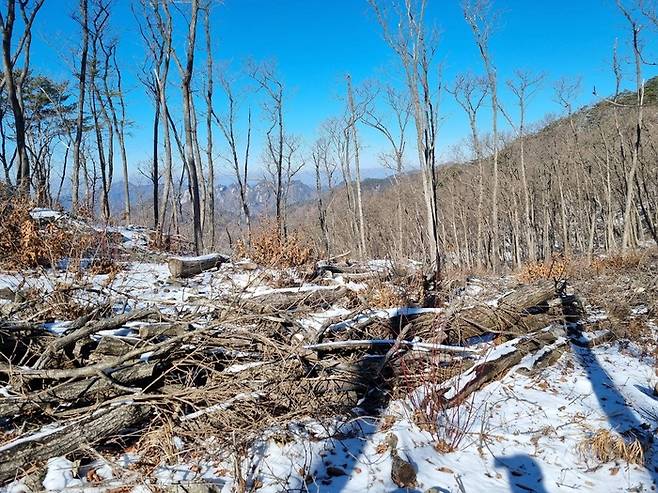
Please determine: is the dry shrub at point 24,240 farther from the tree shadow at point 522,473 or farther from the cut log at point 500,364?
the tree shadow at point 522,473

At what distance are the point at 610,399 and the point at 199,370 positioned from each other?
3.98 m

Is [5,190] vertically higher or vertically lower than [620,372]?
higher

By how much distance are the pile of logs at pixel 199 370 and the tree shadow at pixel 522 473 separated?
67 cm

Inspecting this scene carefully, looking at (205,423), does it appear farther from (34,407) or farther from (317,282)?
(317,282)

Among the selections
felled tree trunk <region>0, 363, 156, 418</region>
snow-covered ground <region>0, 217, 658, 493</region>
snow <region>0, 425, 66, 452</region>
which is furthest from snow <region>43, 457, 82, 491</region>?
felled tree trunk <region>0, 363, 156, 418</region>

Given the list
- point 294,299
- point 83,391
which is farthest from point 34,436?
point 294,299

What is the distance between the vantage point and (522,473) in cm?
294

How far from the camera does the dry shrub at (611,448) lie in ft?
9.79

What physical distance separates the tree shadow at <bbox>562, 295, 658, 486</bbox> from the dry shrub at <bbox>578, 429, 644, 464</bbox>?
0.10m

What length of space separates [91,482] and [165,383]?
0.88 m

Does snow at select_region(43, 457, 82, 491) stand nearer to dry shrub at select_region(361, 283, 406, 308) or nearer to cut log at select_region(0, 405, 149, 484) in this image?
cut log at select_region(0, 405, 149, 484)

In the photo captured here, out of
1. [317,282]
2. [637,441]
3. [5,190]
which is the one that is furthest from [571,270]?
[5,190]

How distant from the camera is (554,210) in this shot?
29.3 meters

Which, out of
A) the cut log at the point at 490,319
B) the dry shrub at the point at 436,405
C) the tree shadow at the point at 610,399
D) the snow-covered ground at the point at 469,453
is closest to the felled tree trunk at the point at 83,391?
the snow-covered ground at the point at 469,453
